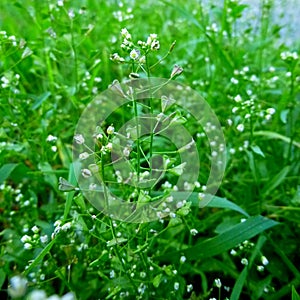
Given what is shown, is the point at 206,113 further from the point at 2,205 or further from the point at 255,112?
the point at 2,205

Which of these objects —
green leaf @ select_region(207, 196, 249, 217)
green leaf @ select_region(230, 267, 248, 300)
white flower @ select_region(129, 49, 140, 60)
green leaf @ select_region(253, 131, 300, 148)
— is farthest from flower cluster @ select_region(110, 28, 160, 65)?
green leaf @ select_region(253, 131, 300, 148)

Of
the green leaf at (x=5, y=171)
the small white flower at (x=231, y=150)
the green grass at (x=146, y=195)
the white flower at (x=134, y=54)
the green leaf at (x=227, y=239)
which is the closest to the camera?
the white flower at (x=134, y=54)

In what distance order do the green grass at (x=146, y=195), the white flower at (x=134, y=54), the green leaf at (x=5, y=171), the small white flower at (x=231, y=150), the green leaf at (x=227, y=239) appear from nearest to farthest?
the white flower at (x=134, y=54) → the green grass at (x=146, y=195) → the green leaf at (x=227, y=239) → the green leaf at (x=5, y=171) → the small white flower at (x=231, y=150)

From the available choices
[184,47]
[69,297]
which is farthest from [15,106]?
[69,297]

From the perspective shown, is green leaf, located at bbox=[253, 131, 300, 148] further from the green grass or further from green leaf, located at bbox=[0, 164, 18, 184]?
green leaf, located at bbox=[0, 164, 18, 184]

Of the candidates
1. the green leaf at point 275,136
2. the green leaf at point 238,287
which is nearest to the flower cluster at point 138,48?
the green leaf at point 238,287

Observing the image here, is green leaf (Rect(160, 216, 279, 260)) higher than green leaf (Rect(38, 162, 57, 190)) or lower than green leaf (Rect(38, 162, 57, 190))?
lower

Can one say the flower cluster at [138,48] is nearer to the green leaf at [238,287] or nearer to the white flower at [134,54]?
the white flower at [134,54]

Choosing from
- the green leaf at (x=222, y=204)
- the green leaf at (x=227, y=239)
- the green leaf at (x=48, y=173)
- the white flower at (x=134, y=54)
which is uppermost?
the white flower at (x=134, y=54)

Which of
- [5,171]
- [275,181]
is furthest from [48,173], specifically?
[275,181]
